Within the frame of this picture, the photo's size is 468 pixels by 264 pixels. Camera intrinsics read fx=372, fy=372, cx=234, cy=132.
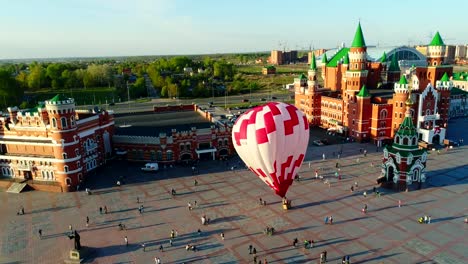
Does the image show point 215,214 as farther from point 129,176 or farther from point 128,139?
point 128,139

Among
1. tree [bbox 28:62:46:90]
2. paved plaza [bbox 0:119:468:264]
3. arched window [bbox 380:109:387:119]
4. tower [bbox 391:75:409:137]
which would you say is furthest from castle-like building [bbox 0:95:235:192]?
tree [bbox 28:62:46:90]

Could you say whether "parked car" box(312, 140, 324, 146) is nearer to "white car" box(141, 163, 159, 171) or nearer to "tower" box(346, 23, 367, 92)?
"tower" box(346, 23, 367, 92)

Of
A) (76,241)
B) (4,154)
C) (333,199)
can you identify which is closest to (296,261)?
(333,199)

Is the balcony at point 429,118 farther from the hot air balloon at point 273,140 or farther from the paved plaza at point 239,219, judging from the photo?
the hot air balloon at point 273,140

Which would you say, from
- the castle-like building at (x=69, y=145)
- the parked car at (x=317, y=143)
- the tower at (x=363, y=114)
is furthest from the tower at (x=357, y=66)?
the castle-like building at (x=69, y=145)

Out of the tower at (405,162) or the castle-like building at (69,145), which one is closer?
the tower at (405,162)
